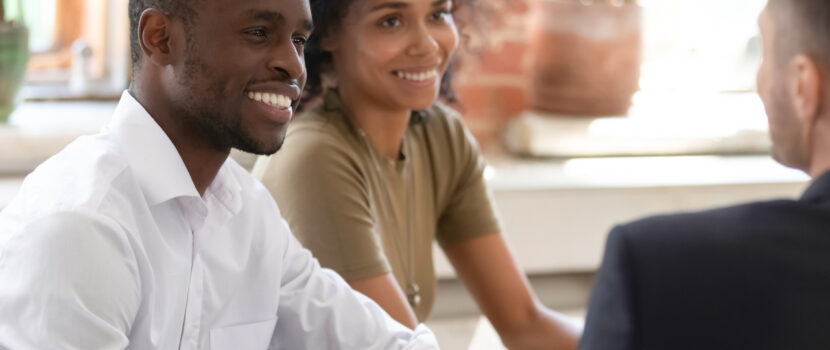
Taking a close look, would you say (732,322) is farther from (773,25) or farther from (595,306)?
(773,25)

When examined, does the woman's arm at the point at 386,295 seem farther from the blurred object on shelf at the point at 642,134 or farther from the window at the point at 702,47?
the window at the point at 702,47

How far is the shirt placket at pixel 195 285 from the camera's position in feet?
3.47

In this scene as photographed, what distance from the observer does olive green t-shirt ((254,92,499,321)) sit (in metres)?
1.46

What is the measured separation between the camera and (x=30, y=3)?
2.58m

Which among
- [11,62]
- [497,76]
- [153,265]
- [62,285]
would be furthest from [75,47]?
[62,285]

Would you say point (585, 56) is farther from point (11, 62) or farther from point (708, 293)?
point (708, 293)

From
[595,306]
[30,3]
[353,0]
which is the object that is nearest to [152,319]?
[595,306]

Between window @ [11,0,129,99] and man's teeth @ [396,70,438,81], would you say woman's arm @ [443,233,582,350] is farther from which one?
window @ [11,0,129,99]

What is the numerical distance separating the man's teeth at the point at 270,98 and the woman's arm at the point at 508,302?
70 cm

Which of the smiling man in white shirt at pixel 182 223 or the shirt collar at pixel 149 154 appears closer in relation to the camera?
the smiling man in white shirt at pixel 182 223

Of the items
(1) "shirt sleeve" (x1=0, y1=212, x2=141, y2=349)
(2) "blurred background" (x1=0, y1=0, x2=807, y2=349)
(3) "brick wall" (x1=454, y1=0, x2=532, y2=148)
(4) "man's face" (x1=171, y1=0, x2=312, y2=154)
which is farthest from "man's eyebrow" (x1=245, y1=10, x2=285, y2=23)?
(3) "brick wall" (x1=454, y1=0, x2=532, y2=148)

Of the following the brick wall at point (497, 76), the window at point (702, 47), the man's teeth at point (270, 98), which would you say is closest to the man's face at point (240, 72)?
the man's teeth at point (270, 98)

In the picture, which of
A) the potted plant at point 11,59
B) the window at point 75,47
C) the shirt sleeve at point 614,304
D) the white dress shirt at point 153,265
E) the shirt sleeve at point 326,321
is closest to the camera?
the shirt sleeve at point 614,304

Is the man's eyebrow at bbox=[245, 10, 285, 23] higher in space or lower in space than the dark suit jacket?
higher
